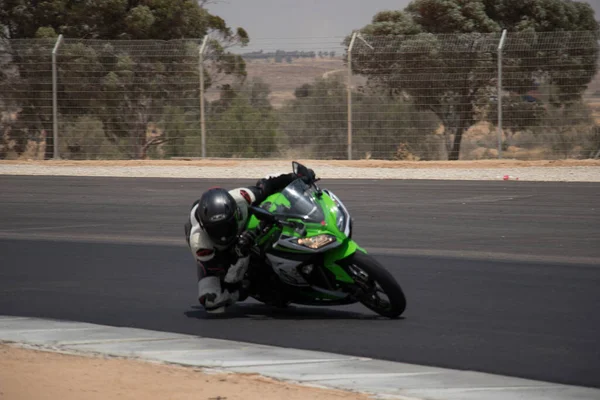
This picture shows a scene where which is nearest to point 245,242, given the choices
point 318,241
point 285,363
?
point 318,241

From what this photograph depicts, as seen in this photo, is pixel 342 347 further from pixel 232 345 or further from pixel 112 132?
pixel 112 132

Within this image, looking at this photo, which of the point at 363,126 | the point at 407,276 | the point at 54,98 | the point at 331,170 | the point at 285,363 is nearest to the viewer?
the point at 285,363

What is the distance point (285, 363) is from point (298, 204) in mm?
1483

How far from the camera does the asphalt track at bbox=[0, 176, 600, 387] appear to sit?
6.68 meters

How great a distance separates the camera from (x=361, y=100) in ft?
80.3

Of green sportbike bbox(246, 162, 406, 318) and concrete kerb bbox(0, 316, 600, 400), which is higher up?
green sportbike bbox(246, 162, 406, 318)

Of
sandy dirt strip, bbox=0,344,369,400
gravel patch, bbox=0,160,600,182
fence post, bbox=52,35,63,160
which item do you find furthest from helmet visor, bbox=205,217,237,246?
fence post, bbox=52,35,63,160

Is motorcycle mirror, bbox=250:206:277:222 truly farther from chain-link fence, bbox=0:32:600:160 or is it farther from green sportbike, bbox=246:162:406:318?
chain-link fence, bbox=0:32:600:160

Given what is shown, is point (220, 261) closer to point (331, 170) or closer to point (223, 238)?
point (223, 238)

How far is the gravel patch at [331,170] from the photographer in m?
20.8

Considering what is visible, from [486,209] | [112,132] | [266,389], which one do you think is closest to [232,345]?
[266,389]

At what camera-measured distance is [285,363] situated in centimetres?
621

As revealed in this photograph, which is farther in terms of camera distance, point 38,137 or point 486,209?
point 38,137

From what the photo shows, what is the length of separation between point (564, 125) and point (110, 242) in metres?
14.0
